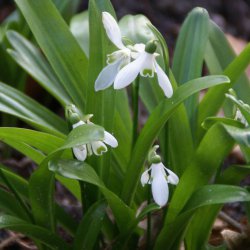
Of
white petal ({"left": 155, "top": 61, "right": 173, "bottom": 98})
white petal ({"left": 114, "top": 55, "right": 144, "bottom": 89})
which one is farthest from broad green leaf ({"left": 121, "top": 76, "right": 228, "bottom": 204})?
white petal ({"left": 114, "top": 55, "right": 144, "bottom": 89})

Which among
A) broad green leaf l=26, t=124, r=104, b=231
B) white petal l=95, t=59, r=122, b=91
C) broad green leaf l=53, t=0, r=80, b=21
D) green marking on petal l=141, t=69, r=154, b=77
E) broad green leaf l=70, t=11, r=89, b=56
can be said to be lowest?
broad green leaf l=26, t=124, r=104, b=231

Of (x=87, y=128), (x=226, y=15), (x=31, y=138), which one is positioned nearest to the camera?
(x=87, y=128)

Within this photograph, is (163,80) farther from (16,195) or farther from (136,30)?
(136,30)

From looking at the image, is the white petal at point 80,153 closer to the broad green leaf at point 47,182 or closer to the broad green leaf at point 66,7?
the broad green leaf at point 47,182

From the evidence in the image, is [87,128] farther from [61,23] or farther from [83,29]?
[83,29]

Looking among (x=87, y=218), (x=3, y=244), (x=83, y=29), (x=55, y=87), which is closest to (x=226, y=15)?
(x=83, y=29)

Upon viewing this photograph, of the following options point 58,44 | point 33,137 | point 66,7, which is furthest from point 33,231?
point 66,7

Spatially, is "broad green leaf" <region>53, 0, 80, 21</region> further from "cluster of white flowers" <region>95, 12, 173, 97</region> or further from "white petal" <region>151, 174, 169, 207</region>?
"white petal" <region>151, 174, 169, 207</region>

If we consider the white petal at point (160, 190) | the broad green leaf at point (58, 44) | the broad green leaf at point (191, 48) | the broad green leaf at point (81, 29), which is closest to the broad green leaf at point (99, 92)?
the broad green leaf at point (58, 44)
